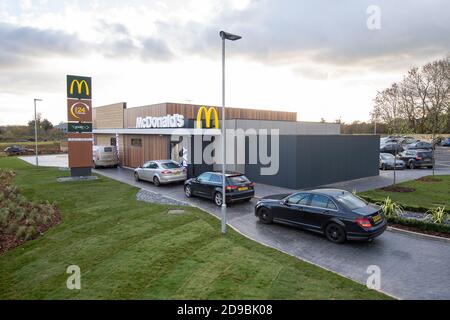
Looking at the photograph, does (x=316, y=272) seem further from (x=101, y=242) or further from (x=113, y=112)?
(x=113, y=112)

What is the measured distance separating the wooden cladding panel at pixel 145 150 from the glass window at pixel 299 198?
13.2 metres

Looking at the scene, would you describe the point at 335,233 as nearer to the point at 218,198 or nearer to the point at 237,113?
the point at 218,198

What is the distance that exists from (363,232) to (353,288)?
8.57 ft

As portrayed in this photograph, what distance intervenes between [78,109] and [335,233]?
17.9 m

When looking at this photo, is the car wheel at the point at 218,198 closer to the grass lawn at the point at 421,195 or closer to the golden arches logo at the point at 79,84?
the grass lawn at the point at 421,195

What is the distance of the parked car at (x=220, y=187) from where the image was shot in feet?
43.8

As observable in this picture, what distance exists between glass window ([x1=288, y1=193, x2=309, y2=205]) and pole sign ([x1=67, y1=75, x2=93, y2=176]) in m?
15.6

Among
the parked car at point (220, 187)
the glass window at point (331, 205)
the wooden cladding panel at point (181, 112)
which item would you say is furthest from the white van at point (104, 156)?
the glass window at point (331, 205)

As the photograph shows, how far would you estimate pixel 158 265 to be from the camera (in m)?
7.29

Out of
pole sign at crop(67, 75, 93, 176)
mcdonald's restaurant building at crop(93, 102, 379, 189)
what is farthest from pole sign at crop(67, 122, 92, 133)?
→ mcdonald's restaurant building at crop(93, 102, 379, 189)

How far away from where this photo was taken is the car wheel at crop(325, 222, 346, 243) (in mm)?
8992

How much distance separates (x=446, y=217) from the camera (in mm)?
10789

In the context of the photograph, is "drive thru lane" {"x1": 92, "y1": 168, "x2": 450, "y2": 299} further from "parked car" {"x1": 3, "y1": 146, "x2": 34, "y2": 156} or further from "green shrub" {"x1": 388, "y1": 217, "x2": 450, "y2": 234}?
"parked car" {"x1": 3, "y1": 146, "x2": 34, "y2": 156}
